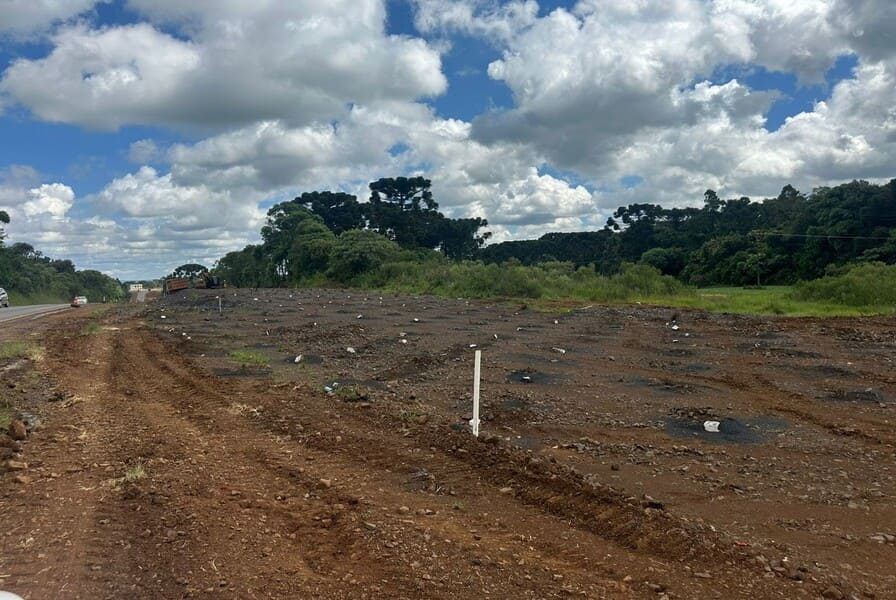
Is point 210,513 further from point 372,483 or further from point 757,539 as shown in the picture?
point 757,539

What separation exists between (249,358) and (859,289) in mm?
23589

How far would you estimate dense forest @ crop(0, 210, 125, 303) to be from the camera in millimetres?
59716

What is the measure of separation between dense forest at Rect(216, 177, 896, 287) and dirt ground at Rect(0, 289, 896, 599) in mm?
27962

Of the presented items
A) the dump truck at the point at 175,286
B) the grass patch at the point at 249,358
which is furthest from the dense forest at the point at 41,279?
the grass patch at the point at 249,358

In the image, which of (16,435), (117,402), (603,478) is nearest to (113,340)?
(117,402)

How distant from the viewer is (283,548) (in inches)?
155

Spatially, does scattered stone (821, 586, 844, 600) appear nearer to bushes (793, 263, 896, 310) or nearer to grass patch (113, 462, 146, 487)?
grass patch (113, 462, 146, 487)

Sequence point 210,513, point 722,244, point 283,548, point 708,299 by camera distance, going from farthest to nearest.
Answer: point 722,244, point 708,299, point 210,513, point 283,548

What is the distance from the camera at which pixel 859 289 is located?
24.1 m

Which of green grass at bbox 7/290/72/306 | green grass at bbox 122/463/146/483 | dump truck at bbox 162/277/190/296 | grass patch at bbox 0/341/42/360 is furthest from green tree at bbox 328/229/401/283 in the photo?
green grass at bbox 122/463/146/483

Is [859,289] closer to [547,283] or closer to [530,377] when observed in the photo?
[547,283]

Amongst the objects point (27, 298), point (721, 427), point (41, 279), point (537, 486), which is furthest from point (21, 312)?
point (41, 279)

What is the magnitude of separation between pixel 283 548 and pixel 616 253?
69.2 meters

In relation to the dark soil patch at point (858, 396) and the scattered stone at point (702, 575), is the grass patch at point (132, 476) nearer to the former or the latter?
the scattered stone at point (702, 575)
